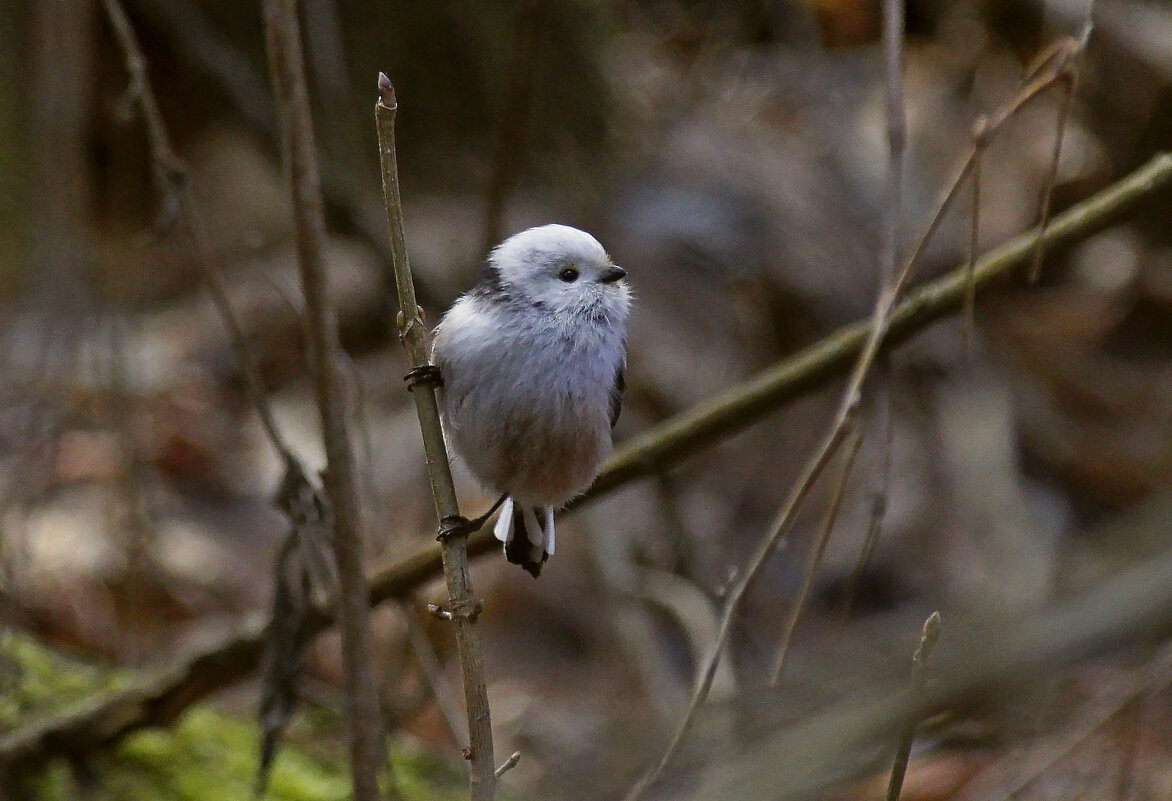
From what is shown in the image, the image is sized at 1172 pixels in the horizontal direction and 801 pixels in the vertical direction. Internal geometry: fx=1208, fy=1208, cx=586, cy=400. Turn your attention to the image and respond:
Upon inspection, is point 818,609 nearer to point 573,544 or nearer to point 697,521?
point 697,521

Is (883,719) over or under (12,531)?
under

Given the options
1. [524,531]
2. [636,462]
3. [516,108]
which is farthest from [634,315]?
[524,531]

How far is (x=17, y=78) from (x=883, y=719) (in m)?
5.20

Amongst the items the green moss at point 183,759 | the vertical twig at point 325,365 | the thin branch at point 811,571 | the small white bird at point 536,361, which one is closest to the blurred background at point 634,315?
the green moss at point 183,759

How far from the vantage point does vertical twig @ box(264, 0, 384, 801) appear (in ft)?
5.30

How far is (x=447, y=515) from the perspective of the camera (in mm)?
1898

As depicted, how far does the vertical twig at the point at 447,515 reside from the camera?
1751mm

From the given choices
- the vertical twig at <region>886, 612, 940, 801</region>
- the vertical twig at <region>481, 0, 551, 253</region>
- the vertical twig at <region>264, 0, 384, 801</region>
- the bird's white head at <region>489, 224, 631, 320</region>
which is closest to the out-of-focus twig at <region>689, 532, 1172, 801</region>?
the vertical twig at <region>886, 612, 940, 801</region>

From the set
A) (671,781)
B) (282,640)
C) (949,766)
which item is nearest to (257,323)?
(282,640)

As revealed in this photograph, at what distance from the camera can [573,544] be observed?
5.67 metres

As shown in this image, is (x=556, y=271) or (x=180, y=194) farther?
(x=556, y=271)

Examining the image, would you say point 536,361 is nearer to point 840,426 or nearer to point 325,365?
point 840,426

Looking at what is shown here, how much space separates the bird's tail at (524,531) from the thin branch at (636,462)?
236 mm

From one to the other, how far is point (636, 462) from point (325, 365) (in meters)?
1.61
